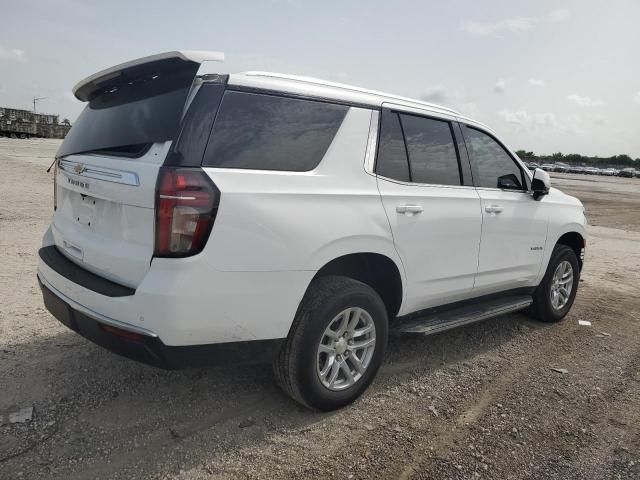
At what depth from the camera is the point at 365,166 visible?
3162 millimetres

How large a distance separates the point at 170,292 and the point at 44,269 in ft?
4.01

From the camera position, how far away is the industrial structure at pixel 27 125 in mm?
54875

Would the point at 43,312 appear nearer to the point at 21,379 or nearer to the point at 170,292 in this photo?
the point at 21,379

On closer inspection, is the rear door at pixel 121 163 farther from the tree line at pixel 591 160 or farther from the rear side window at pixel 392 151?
the tree line at pixel 591 160

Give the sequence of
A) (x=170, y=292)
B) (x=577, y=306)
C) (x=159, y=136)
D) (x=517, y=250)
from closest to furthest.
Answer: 1. (x=170, y=292)
2. (x=159, y=136)
3. (x=517, y=250)
4. (x=577, y=306)

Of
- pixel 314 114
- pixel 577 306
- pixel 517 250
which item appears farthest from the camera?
pixel 577 306

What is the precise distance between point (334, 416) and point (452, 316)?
1.26 meters

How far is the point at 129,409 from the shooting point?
304cm

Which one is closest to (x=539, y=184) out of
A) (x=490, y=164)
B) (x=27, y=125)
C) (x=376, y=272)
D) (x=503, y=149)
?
(x=503, y=149)

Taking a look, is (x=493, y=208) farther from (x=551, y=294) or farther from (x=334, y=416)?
(x=334, y=416)

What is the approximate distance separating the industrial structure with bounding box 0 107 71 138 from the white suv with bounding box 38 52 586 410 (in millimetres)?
58493

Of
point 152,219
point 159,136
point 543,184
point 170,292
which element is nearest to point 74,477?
point 170,292

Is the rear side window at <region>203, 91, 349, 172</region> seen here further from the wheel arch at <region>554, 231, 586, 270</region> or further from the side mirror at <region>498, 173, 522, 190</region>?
the wheel arch at <region>554, 231, 586, 270</region>

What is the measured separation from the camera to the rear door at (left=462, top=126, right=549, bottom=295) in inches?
160
